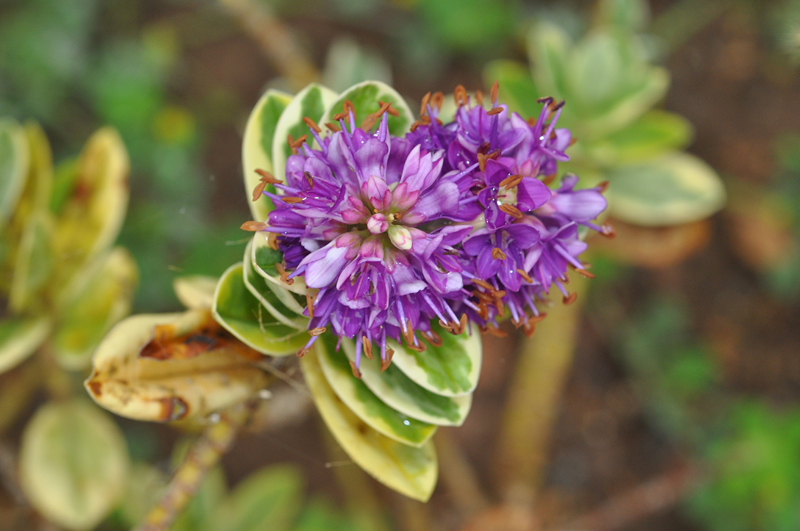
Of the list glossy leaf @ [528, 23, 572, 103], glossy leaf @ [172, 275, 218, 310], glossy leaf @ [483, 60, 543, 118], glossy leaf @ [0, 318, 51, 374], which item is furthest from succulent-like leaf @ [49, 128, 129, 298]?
glossy leaf @ [528, 23, 572, 103]

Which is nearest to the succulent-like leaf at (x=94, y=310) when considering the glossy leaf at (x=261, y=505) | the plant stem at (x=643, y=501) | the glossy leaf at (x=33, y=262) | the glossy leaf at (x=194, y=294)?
the glossy leaf at (x=33, y=262)

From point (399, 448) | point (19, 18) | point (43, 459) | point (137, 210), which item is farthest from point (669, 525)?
point (19, 18)

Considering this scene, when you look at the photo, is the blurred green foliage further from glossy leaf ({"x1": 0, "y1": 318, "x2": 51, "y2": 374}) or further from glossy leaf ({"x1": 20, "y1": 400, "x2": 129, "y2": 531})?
glossy leaf ({"x1": 0, "y1": 318, "x2": 51, "y2": 374})

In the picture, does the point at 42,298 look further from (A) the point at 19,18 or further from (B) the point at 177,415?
(A) the point at 19,18

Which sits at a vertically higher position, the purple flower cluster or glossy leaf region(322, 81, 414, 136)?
glossy leaf region(322, 81, 414, 136)

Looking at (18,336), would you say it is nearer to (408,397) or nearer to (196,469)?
(196,469)
